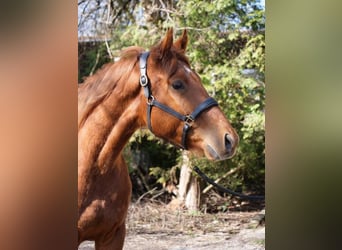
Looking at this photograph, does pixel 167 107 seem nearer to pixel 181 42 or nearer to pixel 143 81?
pixel 143 81

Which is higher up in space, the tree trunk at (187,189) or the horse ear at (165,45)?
the horse ear at (165,45)

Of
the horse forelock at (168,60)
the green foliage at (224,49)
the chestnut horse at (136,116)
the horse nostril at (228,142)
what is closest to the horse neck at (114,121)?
the chestnut horse at (136,116)

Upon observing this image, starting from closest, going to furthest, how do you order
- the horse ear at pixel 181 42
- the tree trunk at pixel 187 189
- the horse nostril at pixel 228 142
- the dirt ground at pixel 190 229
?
1. the horse nostril at pixel 228 142
2. the horse ear at pixel 181 42
3. the dirt ground at pixel 190 229
4. the tree trunk at pixel 187 189

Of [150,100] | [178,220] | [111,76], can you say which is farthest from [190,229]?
[111,76]

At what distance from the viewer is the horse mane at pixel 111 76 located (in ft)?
6.46

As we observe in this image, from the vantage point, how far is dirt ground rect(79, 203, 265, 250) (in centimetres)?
259

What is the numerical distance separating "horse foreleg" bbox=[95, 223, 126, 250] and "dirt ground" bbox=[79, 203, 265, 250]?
0.42 m

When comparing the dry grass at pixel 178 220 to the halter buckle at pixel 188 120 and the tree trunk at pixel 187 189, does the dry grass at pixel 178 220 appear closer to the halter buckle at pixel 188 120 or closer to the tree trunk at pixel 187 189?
the tree trunk at pixel 187 189

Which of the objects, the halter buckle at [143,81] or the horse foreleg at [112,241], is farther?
the horse foreleg at [112,241]

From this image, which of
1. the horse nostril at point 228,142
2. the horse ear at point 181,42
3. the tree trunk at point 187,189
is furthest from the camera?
the tree trunk at point 187,189

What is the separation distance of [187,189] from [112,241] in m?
0.85
